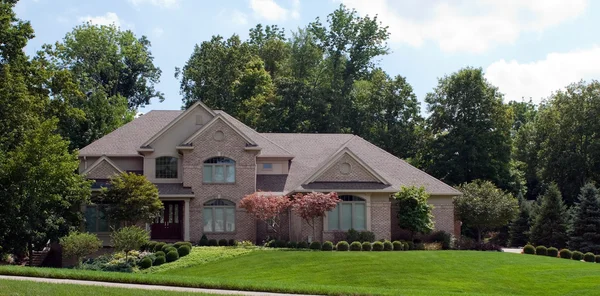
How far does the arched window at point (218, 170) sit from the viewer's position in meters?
43.0

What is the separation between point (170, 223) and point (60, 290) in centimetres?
2310

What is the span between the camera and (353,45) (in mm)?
68312

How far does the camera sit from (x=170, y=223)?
1722 inches

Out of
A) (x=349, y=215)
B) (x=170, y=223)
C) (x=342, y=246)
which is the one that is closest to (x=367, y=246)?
(x=342, y=246)

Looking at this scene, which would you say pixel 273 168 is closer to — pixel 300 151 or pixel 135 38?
pixel 300 151

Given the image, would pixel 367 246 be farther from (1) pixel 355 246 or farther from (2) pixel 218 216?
(2) pixel 218 216

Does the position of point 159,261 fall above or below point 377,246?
below

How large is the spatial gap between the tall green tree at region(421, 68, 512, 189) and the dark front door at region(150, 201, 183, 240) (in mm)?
24476

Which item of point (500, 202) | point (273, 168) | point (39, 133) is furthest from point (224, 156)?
point (500, 202)

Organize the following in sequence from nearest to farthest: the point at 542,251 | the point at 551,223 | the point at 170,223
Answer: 1. the point at 542,251
2. the point at 170,223
3. the point at 551,223

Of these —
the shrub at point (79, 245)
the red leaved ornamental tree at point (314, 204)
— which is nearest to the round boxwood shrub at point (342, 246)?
the red leaved ornamental tree at point (314, 204)

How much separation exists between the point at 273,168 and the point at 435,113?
22.9 m

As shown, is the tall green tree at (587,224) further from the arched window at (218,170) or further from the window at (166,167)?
the window at (166,167)

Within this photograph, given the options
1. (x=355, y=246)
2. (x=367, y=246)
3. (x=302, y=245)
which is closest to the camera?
(x=355, y=246)
